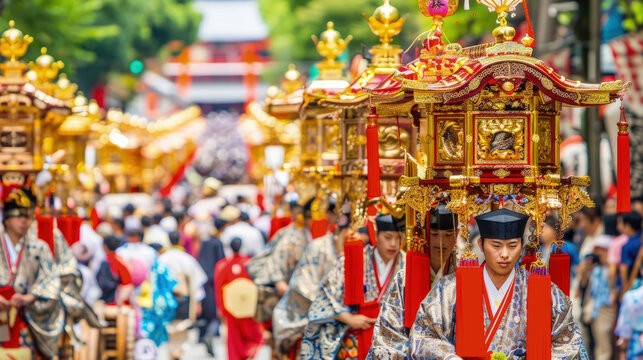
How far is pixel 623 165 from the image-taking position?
9.00 metres

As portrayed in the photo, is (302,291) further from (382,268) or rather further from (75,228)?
(75,228)

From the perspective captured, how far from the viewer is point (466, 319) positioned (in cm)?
842

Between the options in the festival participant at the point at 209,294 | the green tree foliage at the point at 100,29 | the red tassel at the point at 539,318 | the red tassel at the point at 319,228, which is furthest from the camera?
the green tree foliage at the point at 100,29

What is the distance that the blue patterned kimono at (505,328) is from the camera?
853cm

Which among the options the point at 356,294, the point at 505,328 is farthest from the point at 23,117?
the point at 505,328

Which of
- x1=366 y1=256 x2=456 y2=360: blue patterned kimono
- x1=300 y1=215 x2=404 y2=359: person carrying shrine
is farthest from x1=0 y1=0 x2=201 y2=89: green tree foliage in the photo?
x1=366 y1=256 x2=456 y2=360: blue patterned kimono

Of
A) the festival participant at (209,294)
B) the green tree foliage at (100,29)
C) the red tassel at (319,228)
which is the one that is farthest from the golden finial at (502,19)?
the green tree foliage at (100,29)

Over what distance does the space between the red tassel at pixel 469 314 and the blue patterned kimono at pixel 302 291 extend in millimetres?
4409

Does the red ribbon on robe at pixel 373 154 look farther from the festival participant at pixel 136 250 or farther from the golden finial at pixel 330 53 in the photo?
the festival participant at pixel 136 250

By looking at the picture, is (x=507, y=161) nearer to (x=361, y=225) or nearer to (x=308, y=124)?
(x=361, y=225)

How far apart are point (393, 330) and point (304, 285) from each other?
13.0 ft

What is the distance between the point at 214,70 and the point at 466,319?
106658 millimetres

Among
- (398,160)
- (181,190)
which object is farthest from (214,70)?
(398,160)

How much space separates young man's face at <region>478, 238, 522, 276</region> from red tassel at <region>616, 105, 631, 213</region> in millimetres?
1036
